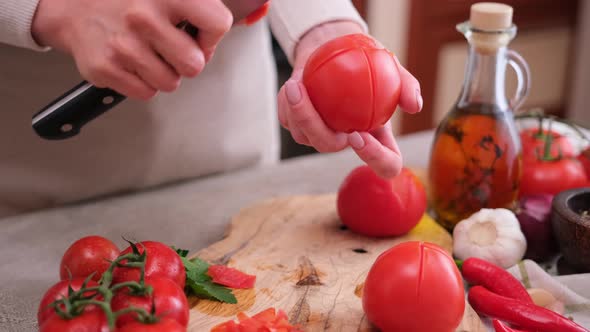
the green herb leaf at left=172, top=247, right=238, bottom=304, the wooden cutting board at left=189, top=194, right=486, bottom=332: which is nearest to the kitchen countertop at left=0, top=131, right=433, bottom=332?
the wooden cutting board at left=189, top=194, right=486, bottom=332

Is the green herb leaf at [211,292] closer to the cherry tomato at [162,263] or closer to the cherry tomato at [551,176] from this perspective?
the cherry tomato at [162,263]

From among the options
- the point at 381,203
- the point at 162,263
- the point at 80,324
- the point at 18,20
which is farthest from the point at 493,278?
the point at 18,20

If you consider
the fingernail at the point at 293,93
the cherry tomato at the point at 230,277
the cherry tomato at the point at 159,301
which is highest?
the fingernail at the point at 293,93

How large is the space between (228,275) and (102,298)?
23cm

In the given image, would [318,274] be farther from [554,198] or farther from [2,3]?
[2,3]

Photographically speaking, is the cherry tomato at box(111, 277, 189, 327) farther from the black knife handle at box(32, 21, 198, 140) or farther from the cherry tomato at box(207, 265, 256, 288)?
the black knife handle at box(32, 21, 198, 140)

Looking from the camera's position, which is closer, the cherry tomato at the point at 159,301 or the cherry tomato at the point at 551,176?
the cherry tomato at the point at 159,301

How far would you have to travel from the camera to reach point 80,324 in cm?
72

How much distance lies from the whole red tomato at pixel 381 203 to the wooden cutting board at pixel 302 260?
0.08 ft

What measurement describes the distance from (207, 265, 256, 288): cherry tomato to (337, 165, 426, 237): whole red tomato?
8.7 inches

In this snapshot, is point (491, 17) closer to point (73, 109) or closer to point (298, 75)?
point (298, 75)

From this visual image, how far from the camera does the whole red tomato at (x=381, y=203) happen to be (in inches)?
43.0

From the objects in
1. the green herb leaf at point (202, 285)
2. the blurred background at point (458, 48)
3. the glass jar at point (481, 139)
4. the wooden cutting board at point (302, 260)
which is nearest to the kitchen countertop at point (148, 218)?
the wooden cutting board at point (302, 260)

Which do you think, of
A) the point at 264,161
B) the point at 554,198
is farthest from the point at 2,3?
the point at 554,198
